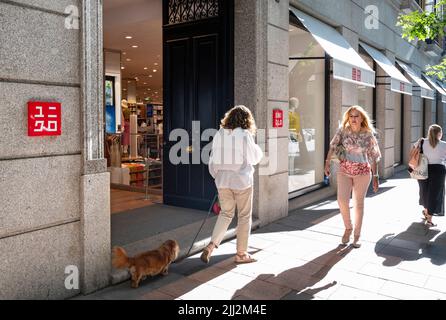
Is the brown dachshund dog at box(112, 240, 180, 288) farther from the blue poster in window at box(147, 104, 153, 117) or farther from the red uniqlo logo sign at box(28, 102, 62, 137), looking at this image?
the blue poster in window at box(147, 104, 153, 117)

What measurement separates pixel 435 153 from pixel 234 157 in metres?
3.98

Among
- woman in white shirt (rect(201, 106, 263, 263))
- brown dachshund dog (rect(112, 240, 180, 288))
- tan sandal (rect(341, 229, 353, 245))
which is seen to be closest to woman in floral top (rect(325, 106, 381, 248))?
tan sandal (rect(341, 229, 353, 245))

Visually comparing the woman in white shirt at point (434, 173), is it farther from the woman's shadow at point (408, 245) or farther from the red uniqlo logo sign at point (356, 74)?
the red uniqlo logo sign at point (356, 74)

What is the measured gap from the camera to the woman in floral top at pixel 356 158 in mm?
5707

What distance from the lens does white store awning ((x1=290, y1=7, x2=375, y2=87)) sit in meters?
7.65

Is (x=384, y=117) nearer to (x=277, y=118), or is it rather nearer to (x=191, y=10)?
(x=277, y=118)

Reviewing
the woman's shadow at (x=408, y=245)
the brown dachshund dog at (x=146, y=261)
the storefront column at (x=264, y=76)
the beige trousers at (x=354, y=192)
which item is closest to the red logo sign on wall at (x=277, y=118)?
the storefront column at (x=264, y=76)

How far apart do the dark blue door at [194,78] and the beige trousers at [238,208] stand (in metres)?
2.46

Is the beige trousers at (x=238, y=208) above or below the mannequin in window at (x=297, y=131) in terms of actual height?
below

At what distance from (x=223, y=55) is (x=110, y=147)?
5.75 meters

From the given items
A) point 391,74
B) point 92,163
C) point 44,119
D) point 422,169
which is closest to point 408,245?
point 422,169

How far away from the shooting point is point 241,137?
16.0ft

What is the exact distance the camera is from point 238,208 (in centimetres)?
507

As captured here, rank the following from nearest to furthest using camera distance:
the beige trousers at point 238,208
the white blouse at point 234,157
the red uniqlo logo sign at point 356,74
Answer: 1. the white blouse at point 234,157
2. the beige trousers at point 238,208
3. the red uniqlo logo sign at point 356,74
